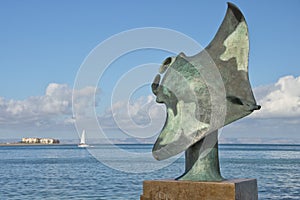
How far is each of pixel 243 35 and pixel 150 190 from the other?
12.4ft

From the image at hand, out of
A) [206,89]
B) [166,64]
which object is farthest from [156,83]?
[206,89]

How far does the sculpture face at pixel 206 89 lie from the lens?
34.3 ft

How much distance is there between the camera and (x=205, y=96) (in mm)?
10586

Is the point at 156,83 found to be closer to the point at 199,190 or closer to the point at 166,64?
the point at 166,64

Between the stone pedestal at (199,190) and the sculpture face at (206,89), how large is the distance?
0.78 meters

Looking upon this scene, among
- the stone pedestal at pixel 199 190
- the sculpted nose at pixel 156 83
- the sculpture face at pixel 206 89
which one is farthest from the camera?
the sculpted nose at pixel 156 83

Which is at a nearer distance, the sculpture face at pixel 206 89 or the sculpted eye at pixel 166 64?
the sculpture face at pixel 206 89

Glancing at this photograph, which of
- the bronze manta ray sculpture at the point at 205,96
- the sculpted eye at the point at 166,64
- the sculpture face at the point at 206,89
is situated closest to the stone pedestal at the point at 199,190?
the bronze manta ray sculpture at the point at 205,96

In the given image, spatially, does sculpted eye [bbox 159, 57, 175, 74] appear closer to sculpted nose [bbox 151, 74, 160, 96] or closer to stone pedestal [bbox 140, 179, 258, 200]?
sculpted nose [bbox 151, 74, 160, 96]

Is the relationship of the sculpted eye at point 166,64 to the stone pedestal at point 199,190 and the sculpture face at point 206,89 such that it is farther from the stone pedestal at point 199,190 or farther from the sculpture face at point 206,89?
the stone pedestal at point 199,190

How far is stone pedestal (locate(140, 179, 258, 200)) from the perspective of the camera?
10.2 metres

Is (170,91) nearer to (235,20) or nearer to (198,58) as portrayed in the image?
(198,58)

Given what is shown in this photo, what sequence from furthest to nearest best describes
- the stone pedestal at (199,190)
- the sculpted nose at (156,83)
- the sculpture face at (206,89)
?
the sculpted nose at (156,83) < the sculpture face at (206,89) < the stone pedestal at (199,190)

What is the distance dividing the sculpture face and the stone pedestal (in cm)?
78
